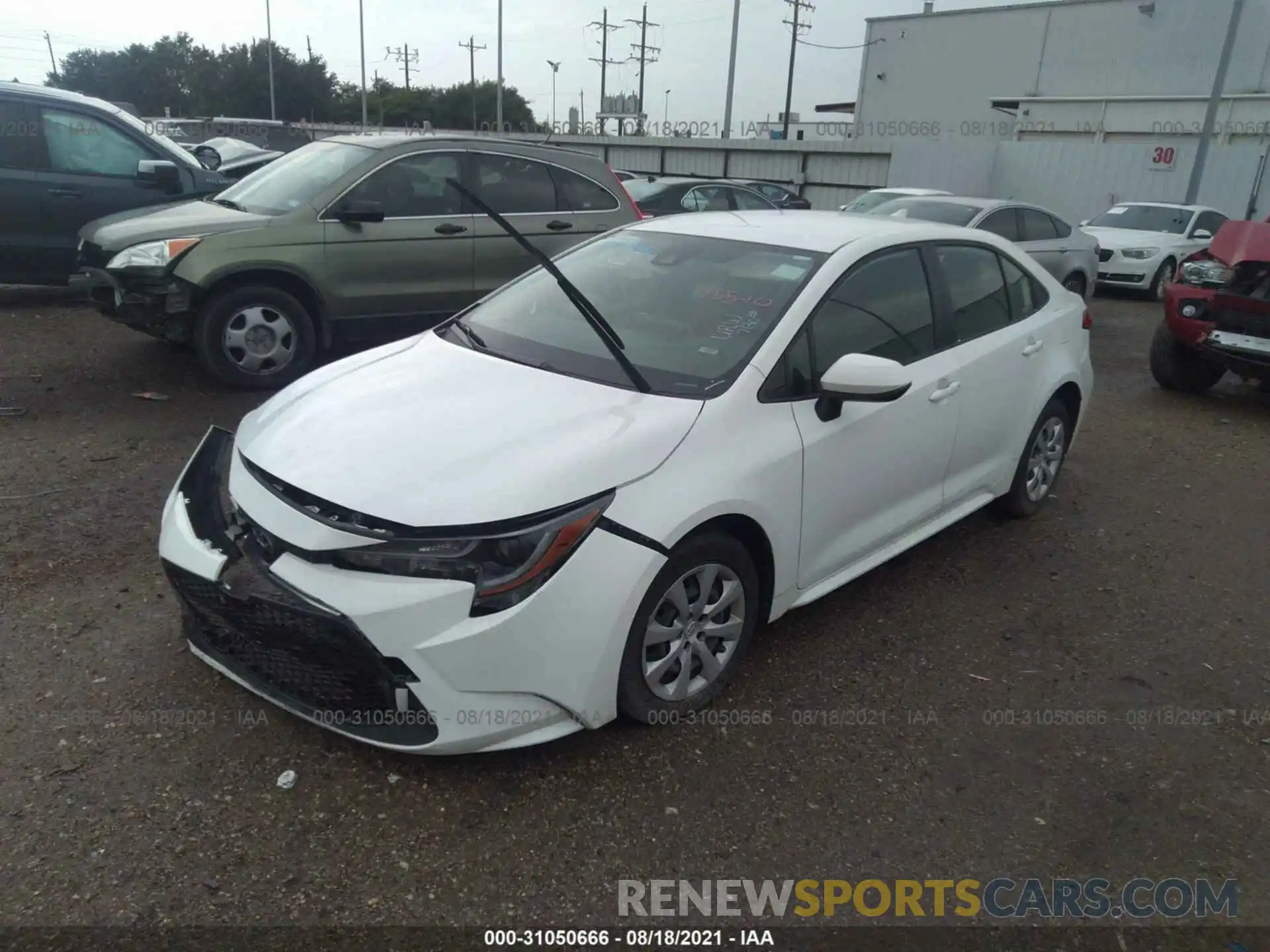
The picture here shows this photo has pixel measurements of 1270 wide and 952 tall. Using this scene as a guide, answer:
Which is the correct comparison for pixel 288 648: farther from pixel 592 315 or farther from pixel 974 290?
pixel 974 290

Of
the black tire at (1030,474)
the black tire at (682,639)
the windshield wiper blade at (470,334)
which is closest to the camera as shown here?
the black tire at (682,639)

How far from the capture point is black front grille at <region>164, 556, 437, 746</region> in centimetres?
255

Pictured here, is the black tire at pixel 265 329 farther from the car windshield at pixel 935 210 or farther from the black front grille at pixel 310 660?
the car windshield at pixel 935 210

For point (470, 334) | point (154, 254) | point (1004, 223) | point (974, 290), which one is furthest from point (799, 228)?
point (1004, 223)

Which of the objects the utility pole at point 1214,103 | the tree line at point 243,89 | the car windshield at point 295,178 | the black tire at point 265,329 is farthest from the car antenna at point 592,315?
the tree line at point 243,89

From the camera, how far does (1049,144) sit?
24.5 metres

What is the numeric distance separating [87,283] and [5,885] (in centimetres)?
505

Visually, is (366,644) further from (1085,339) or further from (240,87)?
(240,87)

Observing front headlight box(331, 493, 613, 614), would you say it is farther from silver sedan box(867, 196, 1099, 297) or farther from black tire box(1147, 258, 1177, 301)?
black tire box(1147, 258, 1177, 301)

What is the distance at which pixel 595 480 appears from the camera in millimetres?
2682

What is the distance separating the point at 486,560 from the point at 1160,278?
14.5 meters

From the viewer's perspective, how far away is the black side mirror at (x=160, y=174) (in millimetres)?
7797

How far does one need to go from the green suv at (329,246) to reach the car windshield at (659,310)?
246cm

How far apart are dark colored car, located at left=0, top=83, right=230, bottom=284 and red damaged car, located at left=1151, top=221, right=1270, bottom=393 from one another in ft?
26.0
